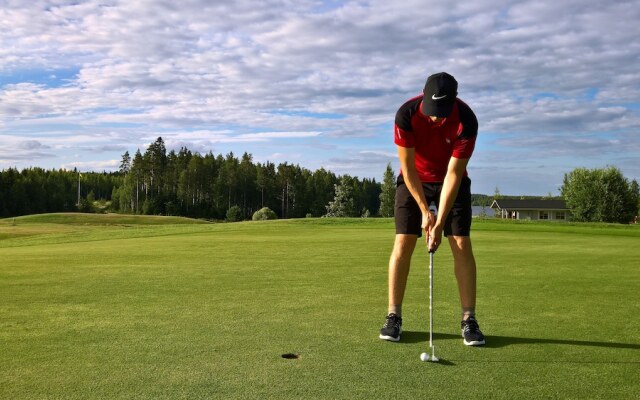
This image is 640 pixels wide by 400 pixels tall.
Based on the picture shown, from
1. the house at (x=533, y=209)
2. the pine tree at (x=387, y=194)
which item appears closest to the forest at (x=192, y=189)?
the pine tree at (x=387, y=194)

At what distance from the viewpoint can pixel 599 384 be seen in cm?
344

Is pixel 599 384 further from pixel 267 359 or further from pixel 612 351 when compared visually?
pixel 267 359

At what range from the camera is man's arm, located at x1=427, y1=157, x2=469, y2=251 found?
4969 millimetres

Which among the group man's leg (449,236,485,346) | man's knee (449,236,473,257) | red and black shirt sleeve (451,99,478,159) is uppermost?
red and black shirt sleeve (451,99,478,159)

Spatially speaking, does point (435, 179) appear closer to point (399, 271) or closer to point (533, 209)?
point (399, 271)

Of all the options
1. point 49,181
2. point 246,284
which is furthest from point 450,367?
point 49,181

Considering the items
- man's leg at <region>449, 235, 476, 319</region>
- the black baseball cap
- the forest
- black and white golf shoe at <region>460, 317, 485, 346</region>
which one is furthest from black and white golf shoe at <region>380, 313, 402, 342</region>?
the forest

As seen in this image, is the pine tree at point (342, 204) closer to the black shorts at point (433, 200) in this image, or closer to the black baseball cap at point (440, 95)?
the black shorts at point (433, 200)

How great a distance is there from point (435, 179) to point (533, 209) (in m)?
119

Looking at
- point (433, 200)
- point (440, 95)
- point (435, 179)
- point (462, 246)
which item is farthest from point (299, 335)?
point (440, 95)

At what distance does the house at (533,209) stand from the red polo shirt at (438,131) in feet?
379

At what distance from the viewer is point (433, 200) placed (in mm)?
5414

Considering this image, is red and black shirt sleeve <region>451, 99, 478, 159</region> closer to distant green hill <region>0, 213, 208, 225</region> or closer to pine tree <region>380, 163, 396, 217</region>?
distant green hill <region>0, 213, 208, 225</region>

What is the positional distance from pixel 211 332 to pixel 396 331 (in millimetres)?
1503
